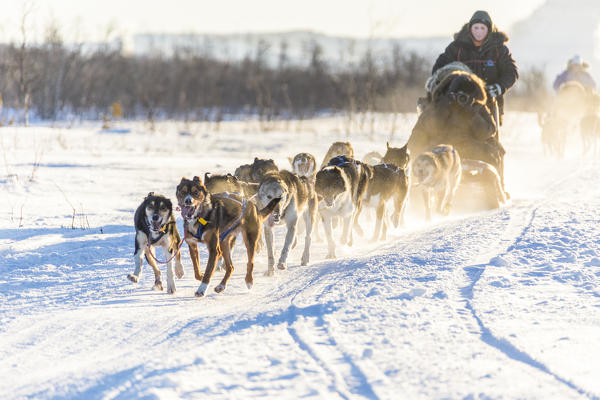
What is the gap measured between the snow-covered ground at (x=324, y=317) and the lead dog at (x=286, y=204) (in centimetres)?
21

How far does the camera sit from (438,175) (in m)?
8.09

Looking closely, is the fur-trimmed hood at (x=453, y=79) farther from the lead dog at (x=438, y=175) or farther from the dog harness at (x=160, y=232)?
the dog harness at (x=160, y=232)

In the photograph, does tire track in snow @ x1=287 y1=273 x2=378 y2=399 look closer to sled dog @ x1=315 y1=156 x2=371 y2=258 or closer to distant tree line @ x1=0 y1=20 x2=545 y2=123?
sled dog @ x1=315 y1=156 x2=371 y2=258

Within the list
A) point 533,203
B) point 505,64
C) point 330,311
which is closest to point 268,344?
point 330,311

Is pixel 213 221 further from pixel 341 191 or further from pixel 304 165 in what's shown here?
pixel 304 165

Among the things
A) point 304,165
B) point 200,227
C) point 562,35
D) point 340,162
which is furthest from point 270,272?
point 562,35

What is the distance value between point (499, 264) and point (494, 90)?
4863mm

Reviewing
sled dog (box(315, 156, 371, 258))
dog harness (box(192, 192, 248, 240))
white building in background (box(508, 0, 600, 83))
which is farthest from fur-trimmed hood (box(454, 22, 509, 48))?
white building in background (box(508, 0, 600, 83))

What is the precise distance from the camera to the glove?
936 centimetres

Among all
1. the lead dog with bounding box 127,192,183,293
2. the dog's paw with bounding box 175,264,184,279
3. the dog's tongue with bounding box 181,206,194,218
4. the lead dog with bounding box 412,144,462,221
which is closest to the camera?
the dog's tongue with bounding box 181,206,194,218

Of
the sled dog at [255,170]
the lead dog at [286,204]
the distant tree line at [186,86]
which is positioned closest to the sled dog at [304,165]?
the sled dog at [255,170]

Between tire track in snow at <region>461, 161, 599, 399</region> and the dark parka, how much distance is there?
206 centimetres

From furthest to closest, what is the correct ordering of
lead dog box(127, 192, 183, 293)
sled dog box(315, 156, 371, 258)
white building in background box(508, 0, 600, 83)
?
white building in background box(508, 0, 600, 83) < sled dog box(315, 156, 371, 258) < lead dog box(127, 192, 183, 293)

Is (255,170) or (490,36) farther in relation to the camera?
(490,36)
